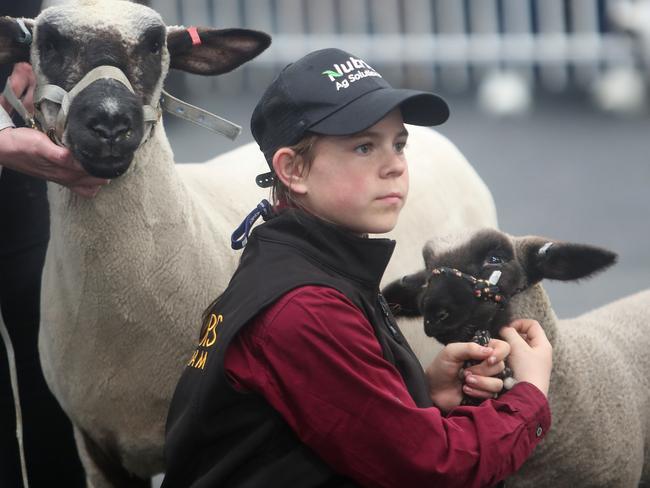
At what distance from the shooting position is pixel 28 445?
4500mm

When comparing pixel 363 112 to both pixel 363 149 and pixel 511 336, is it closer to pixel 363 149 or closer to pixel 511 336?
pixel 363 149

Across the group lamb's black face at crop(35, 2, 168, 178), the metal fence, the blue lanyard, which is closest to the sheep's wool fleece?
lamb's black face at crop(35, 2, 168, 178)

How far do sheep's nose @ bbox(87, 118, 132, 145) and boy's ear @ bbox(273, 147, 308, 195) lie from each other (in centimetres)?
53

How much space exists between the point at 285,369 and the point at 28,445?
6.72 feet

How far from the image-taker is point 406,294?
3.77 m

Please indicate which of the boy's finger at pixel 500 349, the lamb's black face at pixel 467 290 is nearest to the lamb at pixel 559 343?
the lamb's black face at pixel 467 290

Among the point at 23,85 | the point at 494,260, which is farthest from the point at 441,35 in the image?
the point at 494,260

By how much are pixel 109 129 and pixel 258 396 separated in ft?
2.99

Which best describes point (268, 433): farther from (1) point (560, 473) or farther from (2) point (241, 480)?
(1) point (560, 473)

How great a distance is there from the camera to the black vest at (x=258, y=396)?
2840 mm

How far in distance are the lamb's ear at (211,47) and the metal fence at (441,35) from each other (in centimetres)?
1218

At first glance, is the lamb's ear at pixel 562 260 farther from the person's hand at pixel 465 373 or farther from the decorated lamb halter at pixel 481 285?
the person's hand at pixel 465 373

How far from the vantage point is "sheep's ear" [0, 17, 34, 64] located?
3625 millimetres

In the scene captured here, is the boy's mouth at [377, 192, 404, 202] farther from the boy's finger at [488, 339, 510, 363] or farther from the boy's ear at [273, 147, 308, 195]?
the boy's finger at [488, 339, 510, 363]
